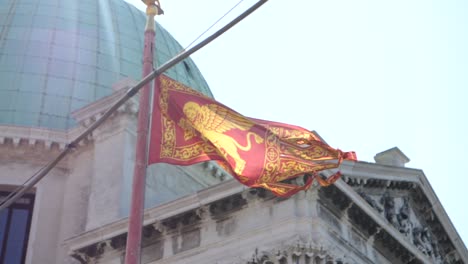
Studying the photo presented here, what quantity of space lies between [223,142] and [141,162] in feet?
6.90

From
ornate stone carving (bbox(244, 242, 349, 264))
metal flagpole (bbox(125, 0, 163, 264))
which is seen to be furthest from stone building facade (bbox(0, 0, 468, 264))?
metal flagpole (bbox(125, 0, 163, 264))

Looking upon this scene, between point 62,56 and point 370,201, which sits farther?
point 62,56

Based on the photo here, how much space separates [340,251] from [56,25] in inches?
645

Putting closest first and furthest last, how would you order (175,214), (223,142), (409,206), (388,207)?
(223,142) → (175,214) → (388,207) → (409,206)

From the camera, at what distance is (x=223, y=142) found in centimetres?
1320

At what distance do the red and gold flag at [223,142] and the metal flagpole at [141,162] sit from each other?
69cm

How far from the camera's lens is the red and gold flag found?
12820mm

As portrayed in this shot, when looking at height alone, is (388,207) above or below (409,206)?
below

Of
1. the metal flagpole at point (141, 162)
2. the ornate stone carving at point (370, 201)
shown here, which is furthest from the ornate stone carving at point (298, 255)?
the metal flagpole at point (141, 162)

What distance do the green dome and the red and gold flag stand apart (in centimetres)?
1306

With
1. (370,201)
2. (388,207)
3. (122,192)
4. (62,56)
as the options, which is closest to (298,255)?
(370,201)

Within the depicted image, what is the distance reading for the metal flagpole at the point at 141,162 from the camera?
10805 millimetres

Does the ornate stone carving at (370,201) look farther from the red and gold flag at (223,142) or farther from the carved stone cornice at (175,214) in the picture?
the red and gold flag at (223,142)

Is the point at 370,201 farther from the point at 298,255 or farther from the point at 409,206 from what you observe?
the point at 298,255
